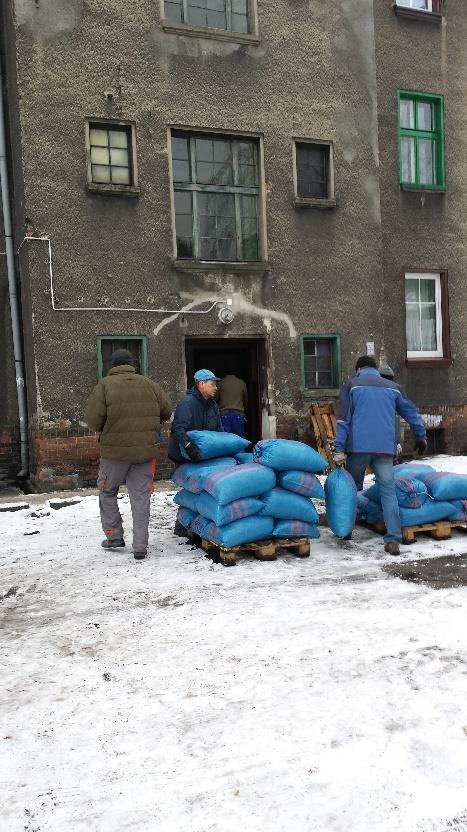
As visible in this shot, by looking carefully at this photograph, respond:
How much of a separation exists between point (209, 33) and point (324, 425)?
6.43 meters

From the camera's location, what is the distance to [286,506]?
19.4 feet

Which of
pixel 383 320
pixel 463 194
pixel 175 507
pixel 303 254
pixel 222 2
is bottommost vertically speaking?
pixel 175 507

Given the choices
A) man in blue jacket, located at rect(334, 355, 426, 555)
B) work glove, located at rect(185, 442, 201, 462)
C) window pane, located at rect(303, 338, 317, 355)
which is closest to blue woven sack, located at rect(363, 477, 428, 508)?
man in blue jacket, located at rect(334, 355, 426, 555)

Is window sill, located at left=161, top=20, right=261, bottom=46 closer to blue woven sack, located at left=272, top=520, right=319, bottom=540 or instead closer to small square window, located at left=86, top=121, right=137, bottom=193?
small square window, located at left=86, top=121, right=137, bottom=193

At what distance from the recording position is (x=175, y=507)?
336 inches

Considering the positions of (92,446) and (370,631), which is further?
(92,446)

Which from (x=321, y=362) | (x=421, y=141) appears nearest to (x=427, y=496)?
(x=321, y=362)

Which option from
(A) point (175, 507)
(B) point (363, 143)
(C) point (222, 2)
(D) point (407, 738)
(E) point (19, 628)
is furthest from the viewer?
(B) point (363, 143)

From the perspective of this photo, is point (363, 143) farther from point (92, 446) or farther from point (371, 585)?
point (371, 585)

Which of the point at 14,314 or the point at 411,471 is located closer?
the point at 411,471

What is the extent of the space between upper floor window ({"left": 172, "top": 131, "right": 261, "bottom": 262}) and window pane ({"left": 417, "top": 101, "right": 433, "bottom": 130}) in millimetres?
3784

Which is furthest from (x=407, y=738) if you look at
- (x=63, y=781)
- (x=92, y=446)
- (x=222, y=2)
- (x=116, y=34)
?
(x=222, y=2)

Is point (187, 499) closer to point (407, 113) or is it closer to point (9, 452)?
point (9, 452)

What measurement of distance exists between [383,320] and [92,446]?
5647 millimetres
